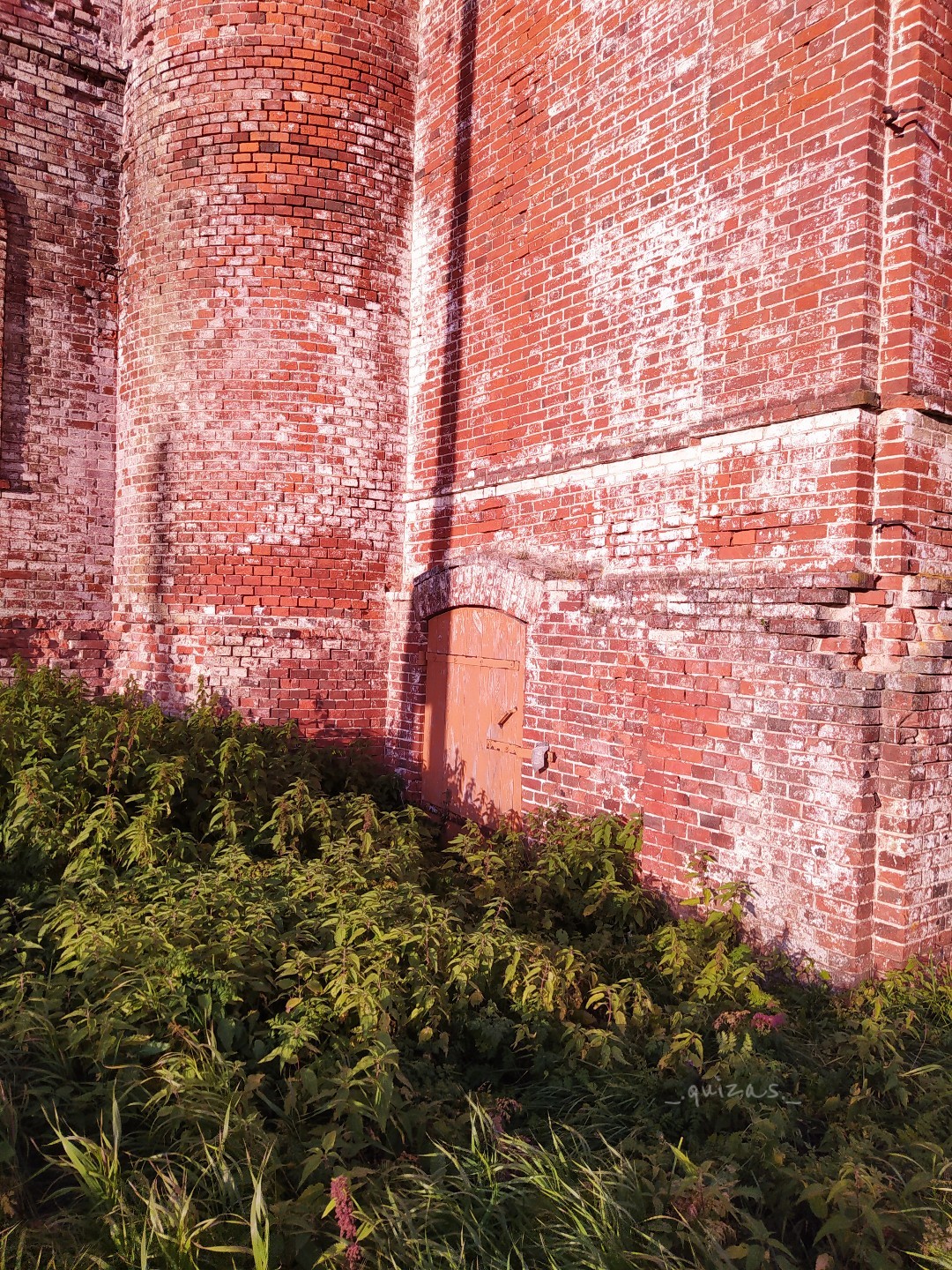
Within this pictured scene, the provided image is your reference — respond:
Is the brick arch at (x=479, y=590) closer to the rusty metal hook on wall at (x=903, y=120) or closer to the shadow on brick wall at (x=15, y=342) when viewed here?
the rusty metal hook on wall at (x=903, y=120)

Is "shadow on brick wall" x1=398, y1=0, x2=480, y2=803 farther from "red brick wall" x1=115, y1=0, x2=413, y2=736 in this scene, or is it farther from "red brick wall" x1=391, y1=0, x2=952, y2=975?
"red brick wall" x1=115, y1=0, x2=413, y2=736

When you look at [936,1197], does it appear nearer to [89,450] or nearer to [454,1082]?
[454,1082]

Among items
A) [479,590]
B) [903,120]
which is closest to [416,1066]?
[479,590]

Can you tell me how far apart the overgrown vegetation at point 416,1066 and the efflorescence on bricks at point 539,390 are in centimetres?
74

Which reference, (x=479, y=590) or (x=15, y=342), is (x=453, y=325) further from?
(x=15, y=342)

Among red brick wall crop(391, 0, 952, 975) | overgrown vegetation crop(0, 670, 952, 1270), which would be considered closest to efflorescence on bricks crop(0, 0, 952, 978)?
red brick wall crop(391, 0, 952, 975)

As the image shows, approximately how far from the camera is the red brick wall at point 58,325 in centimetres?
768

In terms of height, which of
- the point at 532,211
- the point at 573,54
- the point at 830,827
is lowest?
the point at 830,827

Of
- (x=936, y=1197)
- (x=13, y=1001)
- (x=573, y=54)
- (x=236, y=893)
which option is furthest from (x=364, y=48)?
(x=936, y=1197)

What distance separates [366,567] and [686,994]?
181 inches

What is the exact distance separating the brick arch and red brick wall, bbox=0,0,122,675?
3.19 m

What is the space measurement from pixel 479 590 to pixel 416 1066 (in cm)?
386

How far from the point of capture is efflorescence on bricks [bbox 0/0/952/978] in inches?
158

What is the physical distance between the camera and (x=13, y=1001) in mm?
3100
